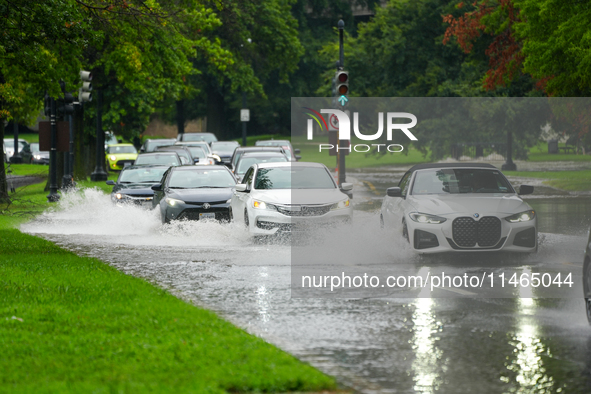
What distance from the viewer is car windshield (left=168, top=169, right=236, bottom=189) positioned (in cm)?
2030

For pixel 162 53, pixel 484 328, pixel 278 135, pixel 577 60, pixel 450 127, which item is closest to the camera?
pixel 484 328

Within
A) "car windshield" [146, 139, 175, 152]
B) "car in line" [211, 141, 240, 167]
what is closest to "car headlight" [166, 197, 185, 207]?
"car windshield" [146, 139, 175, 152]

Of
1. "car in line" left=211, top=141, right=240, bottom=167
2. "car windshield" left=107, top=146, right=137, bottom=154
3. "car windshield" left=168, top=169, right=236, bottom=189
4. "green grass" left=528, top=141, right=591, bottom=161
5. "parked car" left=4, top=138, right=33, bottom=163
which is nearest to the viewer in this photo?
"car windshield" left=168, top=169, right=236, bottom=189

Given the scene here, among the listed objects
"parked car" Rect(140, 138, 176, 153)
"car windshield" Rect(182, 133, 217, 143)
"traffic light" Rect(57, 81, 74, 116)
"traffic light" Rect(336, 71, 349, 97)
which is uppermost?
"traffic light" Rect(336, 71, 349, 97)

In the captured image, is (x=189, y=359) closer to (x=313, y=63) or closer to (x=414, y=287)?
(x=414, y=287)

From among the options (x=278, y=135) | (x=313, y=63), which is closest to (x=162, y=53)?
(x=313, y=63)

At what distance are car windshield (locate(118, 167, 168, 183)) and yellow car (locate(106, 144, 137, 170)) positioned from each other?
22872 millimetres

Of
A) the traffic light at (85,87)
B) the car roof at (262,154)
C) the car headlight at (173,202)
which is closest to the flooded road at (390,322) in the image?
the car headlight at (173,202)

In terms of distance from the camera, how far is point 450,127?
31234 mm

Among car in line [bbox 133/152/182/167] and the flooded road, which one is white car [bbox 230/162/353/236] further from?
car in line [bbox 133/152/182/167]

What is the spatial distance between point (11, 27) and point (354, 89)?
32641 mm

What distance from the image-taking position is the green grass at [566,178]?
3109 centimetres

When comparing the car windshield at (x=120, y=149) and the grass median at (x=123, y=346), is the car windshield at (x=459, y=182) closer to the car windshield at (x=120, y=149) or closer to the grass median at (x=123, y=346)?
the grass median at (x=123, y=346)

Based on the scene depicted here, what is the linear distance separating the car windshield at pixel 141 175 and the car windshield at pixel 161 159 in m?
3.19
